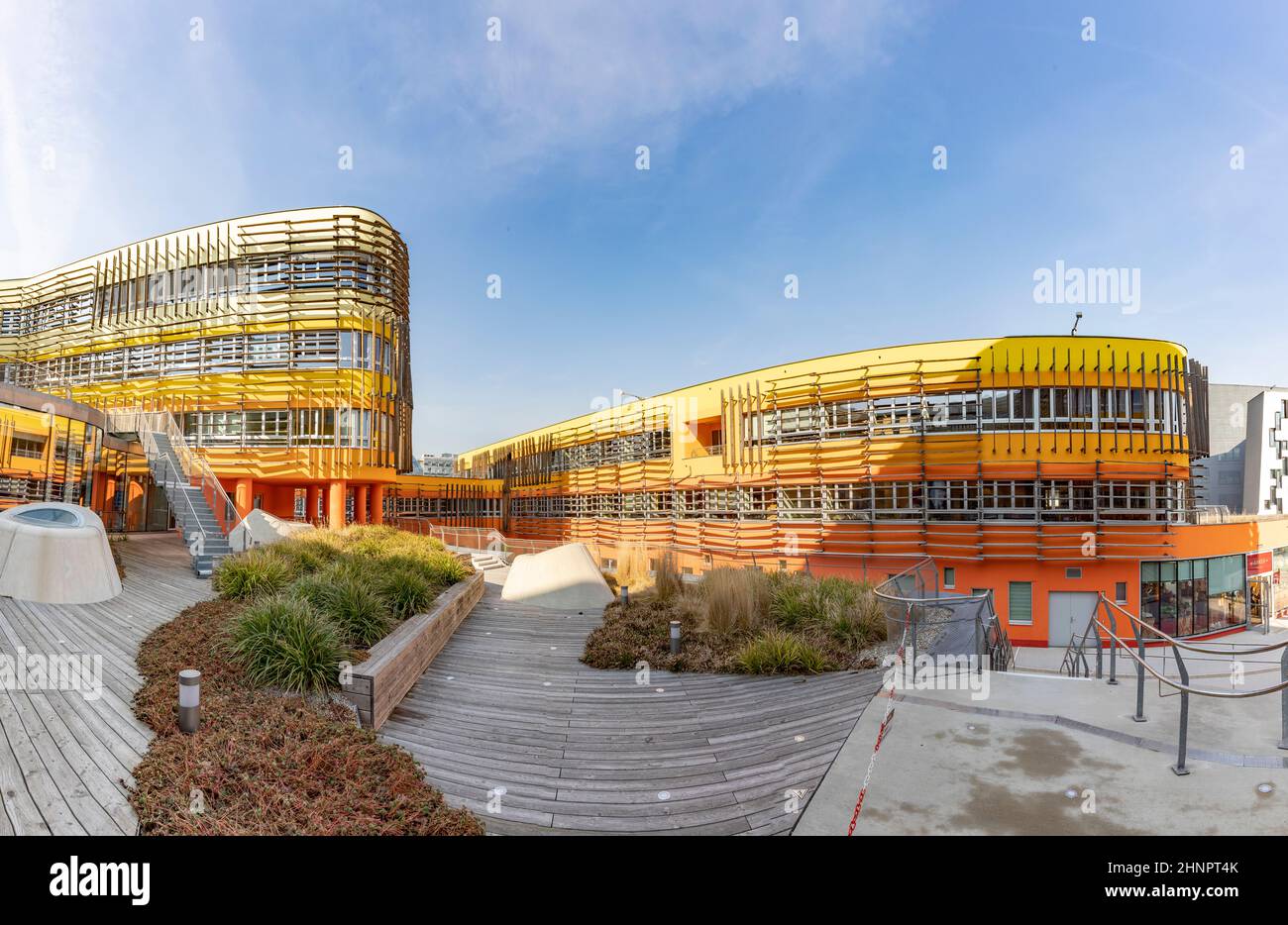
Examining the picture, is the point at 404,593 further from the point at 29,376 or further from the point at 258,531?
the point at 29,376

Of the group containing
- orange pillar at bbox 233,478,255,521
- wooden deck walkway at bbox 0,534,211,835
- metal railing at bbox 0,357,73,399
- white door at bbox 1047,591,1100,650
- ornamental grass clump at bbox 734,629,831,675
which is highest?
metal railing at bbox 0,357,73,399

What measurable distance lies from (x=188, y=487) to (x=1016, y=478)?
1135 inches

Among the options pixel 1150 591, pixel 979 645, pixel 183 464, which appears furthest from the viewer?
pixel 1150 591

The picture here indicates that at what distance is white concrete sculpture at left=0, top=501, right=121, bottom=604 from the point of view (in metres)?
10.3

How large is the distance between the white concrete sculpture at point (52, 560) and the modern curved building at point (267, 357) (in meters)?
14.8

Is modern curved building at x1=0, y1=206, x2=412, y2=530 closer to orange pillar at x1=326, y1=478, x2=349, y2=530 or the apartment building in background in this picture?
orange pillar at x1=326, y1=478, x2=349, y2=530

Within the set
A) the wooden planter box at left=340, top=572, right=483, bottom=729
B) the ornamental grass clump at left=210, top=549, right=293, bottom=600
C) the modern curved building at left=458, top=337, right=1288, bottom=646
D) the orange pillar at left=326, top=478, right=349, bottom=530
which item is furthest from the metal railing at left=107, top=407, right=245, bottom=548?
the modern curved building at left=458, top=337, right=1288, bottom=646

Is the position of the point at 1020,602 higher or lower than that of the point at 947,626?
lower

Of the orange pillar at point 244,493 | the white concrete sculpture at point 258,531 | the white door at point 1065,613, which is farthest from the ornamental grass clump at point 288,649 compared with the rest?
the white door at point 1065,613

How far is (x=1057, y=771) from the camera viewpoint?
4703 millimetres

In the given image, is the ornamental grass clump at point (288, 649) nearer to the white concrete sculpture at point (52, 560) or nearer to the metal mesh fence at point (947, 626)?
the white concrete sculpture at point (52, 560)

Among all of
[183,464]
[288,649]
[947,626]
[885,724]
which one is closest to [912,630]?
[947,626]

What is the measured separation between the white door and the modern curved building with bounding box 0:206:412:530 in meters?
28.7
